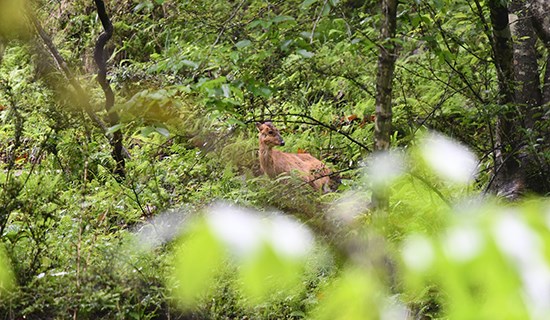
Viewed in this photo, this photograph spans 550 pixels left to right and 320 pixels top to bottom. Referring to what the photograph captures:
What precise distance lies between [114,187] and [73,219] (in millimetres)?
901

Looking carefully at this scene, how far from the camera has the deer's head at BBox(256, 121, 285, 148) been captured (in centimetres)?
709

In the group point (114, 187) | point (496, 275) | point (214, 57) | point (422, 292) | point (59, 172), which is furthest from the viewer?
point (59, 172)

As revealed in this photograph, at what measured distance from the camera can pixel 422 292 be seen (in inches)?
132

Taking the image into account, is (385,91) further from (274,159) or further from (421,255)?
(274,159)

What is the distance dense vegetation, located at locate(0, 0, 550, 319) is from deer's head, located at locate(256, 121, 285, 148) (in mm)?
333

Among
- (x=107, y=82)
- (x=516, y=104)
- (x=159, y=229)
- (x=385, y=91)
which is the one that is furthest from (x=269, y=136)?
(x=385, y=91)

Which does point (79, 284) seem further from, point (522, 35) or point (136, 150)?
point (136, 150)

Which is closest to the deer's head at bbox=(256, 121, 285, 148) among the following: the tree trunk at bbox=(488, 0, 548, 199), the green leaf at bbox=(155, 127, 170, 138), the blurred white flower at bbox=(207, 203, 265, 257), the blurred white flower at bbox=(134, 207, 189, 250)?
the blurred white flower at bbox=(134, 207, 189, 250)

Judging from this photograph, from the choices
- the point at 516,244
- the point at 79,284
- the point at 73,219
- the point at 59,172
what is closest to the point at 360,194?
the point at 73,219

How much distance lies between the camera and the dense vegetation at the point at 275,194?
76 centimetres

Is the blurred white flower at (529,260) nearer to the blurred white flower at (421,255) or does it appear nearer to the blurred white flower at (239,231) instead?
the blurred white flower at (421,255)

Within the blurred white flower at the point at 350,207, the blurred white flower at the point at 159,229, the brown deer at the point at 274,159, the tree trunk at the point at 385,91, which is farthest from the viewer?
the brown deer at the point at 274,159

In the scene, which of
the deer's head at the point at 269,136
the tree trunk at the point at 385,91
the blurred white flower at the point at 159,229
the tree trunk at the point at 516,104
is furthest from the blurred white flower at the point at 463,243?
the deer's head at the point at 269,136

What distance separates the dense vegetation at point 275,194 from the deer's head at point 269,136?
1.09ft
